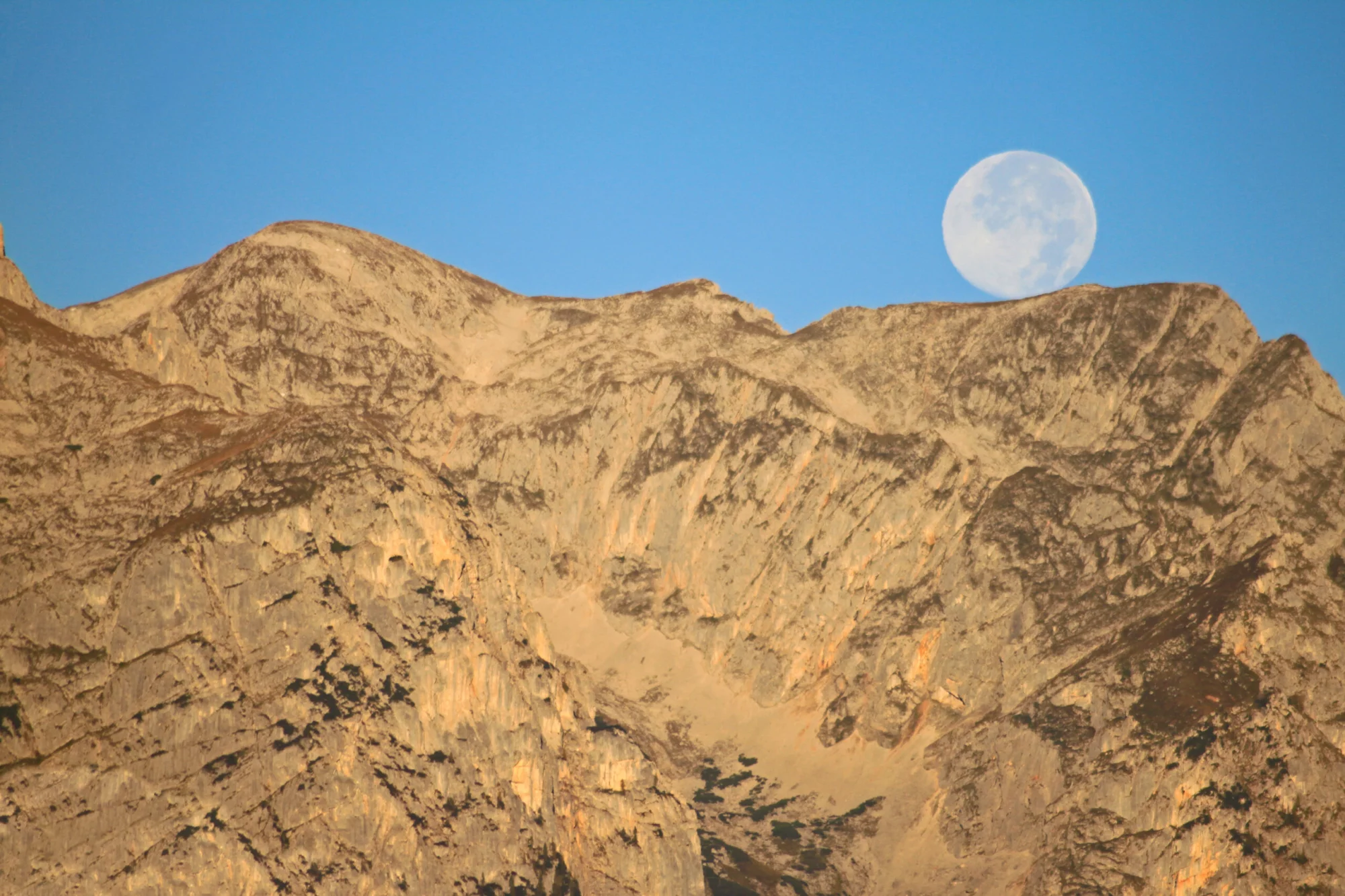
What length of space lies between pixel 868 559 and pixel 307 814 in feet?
200

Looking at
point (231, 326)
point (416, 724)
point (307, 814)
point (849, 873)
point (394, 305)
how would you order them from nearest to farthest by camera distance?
point (307, 814), point (416, 724), point (849, 873), point (231, 326), point (394, 305)

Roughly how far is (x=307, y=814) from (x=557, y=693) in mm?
26068

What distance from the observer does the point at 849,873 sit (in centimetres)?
11912

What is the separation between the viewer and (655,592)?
141 m

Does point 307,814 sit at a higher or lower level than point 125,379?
lower

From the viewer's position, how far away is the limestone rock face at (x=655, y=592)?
103000mm

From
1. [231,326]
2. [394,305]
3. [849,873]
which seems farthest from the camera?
[394,305]

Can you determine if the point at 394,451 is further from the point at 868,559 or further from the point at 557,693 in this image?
the point at 868,559

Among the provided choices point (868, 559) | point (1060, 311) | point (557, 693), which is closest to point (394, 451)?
point (557, 693)

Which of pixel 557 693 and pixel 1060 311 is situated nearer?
pixel 557 693

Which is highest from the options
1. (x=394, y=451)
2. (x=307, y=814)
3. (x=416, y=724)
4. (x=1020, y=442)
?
(x=1020, y=442)

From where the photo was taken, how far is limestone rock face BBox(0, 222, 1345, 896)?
338ft

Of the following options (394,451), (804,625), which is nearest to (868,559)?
(804,625)

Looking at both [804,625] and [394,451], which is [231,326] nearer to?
[394,451]
